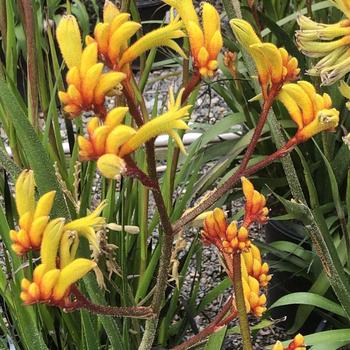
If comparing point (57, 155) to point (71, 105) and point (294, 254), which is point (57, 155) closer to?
point (294, 254)

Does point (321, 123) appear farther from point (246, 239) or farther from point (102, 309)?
point (102, 309)

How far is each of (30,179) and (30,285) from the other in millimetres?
89

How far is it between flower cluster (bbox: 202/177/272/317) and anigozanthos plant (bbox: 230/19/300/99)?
0.28ft

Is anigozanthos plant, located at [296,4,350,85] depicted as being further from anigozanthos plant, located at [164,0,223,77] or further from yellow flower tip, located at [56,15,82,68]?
yellow flower tip, located at [56,15,82,68]

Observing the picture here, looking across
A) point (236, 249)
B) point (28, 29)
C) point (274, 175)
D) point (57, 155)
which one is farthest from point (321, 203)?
point (236, 249)

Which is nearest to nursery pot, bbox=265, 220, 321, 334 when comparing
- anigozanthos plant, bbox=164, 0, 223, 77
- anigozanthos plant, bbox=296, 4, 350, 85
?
anigozanthos plant, bbox=296, 4, 350, 85

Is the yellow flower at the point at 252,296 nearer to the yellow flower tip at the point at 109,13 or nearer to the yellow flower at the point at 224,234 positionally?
the yellow flower at the point at 224,234

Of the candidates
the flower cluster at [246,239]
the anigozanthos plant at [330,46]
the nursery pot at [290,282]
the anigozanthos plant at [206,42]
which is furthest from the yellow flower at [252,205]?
the nursery pot at [290,282]

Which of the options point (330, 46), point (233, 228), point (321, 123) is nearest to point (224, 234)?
point (233, 228)

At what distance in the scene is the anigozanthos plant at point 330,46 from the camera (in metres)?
0.82

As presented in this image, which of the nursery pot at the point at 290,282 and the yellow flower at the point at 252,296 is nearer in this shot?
the yellow flower at the point at 252,296

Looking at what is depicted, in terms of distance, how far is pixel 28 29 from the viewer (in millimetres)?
1047

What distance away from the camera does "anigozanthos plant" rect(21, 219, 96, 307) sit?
0.58m

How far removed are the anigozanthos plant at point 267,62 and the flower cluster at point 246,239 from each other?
0.28ft
